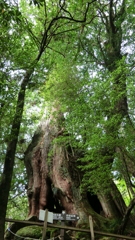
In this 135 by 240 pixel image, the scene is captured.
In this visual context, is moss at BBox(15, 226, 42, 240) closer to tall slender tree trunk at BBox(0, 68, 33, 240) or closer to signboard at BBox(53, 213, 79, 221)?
signboard at BBox(53, 213, 79, 221)

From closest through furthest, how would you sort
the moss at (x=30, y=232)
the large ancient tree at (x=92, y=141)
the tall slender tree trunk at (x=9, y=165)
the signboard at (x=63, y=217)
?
the tall slender tree trunk at (x=9, y=165) < the signboard at (x=63, y=217) < the large ancient tree at (x=92, y=141) < the moss at (x=30, y=232)

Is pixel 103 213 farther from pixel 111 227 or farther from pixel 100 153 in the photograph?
pixel 100 153

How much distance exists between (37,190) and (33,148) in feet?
8.20

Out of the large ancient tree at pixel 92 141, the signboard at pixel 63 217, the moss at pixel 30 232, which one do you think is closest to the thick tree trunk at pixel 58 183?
the large ancient tree at pixel 92 141

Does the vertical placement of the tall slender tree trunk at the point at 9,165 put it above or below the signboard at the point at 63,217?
above

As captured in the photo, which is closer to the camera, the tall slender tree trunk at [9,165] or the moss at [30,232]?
the tall slender tree trunk at [9,165]

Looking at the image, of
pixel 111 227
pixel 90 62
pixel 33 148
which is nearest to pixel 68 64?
pixel 90 62

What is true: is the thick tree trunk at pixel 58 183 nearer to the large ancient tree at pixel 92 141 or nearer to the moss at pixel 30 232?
the large ancient tree at pixel 92 141

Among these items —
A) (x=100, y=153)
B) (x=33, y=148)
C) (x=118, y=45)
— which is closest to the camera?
(x=100, y=153)

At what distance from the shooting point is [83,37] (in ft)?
32.7

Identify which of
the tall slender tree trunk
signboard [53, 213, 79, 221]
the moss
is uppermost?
the tall slender tree trunk

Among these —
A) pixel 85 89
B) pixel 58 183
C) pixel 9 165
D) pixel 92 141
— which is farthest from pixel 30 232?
pixel 85 89

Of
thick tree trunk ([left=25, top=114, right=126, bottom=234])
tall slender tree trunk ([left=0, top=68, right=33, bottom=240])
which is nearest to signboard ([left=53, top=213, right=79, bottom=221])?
tall slender tree trunk ([left=0, top=68, right=33, bottom=240])

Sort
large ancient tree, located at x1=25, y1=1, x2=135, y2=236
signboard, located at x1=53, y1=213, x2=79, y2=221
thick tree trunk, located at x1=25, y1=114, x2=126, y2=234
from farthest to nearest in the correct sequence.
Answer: thick tree trunk, located at x1=25, y1=114, x2=126, y2=234 → large ancient tree, located at x1=25, y1=1, x2=135, y2=236 → signboard, located at x1=53, y1=213, x2=79, y2=221
